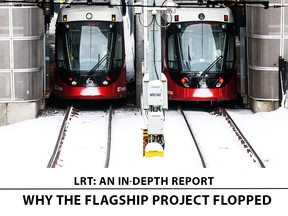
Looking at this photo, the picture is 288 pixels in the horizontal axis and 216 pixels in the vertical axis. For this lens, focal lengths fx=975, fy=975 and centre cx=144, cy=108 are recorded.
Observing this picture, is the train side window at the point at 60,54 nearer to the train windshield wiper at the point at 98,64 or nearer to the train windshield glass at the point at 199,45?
the train windshield wiper at the point at 98,64

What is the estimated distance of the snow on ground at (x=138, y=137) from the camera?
917 inches

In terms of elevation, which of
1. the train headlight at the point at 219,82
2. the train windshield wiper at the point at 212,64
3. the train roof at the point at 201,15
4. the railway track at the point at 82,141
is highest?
the train roof at the point at 201,15

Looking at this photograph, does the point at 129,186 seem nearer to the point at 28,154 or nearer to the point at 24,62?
the point at 28,154

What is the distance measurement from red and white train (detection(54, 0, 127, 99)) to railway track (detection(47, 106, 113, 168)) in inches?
32.0

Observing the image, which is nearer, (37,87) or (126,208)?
(126,208)

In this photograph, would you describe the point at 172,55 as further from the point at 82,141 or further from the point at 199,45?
the point at 82,141

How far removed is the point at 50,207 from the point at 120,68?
20525mm

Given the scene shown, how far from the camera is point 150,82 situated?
71.9 feet

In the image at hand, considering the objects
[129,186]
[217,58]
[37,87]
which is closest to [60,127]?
[37,87]

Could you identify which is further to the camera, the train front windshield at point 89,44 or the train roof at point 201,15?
the train front windshield at point 89,44

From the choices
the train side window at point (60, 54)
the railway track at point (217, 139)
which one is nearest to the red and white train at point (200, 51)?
the railway track at point (217, 139)

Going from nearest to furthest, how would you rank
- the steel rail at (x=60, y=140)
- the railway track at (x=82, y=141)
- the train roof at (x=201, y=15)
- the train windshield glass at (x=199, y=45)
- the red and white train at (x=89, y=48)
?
the steel rail at (x=60, y=140) < the railway track at (x=82, y=141) < the train roof at (x=201, y=15) < the train windshield glass at (x=199, y=45) < the red and white train at (x=89, y=48)

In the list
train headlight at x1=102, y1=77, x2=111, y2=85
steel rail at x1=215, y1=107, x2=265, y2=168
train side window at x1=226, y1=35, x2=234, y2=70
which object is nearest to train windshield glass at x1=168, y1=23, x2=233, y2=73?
train side window at x1=226, y1=35, x2=234, y2=70

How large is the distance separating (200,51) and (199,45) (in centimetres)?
18
